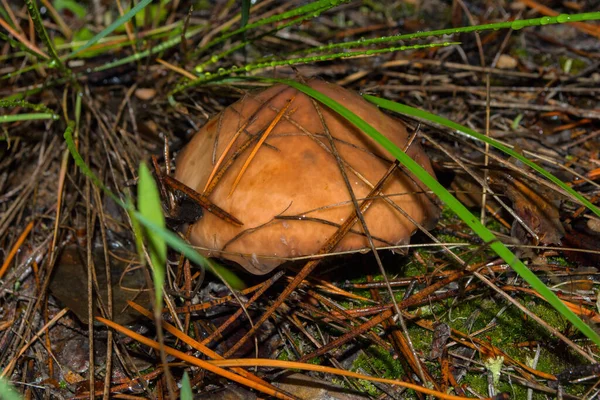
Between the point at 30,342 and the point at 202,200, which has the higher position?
the point at 202,200

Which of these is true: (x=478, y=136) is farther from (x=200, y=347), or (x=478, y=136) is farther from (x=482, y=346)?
(x=200, y=347)

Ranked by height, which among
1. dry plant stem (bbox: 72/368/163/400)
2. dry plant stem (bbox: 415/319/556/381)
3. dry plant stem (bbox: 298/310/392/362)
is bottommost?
dry plant stem (bbox: 415/319/556/381)

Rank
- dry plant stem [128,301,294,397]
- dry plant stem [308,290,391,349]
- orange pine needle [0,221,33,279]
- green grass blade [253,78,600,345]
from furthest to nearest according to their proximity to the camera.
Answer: orange pine needle [0,221,33,279], dry plant stem [308,290,391,349], dry plant stem [128,301,294,397], green grass blade [253,78,600,345]

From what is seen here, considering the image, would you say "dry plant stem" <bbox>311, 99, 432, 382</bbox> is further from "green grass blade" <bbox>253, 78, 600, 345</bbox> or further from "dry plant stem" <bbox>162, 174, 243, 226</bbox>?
"dry plant stem" <bbox>162, 174, 243, 226</bbox>

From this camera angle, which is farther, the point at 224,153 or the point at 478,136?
the point at 224,153

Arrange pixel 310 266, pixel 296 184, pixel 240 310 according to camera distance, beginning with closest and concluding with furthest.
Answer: pixel 296 184 < pixel 310 266 < pixel 240 310

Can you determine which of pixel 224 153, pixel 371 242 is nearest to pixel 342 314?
pixel 371 242

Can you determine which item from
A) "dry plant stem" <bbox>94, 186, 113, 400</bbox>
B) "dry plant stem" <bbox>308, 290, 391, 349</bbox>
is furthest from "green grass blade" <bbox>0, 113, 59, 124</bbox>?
"dry plant stem" <bbox>308, 290, 391, 349</bbox>
